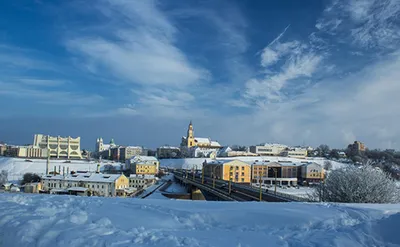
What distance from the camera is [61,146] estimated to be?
10231 cm

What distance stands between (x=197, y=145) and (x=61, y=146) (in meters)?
57.3

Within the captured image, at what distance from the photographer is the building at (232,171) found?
202ft

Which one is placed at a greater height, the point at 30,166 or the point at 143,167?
the point at 143,167

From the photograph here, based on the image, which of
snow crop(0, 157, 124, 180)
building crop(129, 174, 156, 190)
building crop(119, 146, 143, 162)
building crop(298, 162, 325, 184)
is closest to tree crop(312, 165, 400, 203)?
building crop(129, 174, 156, 190)

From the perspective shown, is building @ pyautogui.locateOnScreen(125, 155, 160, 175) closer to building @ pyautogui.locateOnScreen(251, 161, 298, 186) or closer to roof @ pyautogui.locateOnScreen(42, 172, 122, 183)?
building @ pyautogui.locateOnScreen(251, 161, 298, 186)

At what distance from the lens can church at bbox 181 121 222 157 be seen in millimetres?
116812

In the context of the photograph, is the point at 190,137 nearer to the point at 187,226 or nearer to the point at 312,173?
the point at 312,173

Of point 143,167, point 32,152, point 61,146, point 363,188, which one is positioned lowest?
point 143,167

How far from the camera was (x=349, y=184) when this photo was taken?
2048 centimetres

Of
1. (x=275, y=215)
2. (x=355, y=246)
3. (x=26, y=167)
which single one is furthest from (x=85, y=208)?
(x=26, y=167)

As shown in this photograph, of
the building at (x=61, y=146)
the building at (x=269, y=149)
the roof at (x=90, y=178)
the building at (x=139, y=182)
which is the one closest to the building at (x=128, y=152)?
the building at (x=61, y=146)

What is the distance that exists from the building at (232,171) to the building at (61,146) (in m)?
59.7

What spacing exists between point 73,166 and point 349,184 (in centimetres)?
7329

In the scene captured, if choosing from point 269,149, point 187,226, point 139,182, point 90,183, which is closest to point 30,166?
point 139,182
